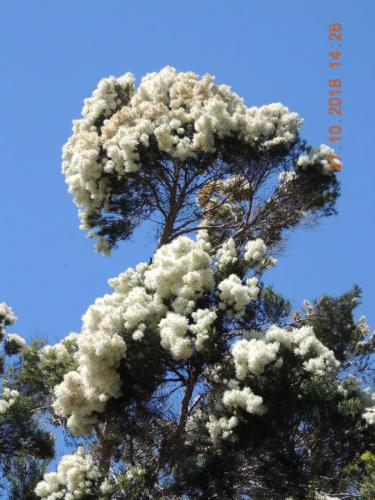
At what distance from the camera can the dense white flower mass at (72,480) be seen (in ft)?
37.9

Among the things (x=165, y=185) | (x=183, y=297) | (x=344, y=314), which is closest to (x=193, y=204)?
(x=165, y=185)

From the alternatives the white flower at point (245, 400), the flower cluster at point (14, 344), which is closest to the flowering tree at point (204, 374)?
the white flower at point (245, 400)

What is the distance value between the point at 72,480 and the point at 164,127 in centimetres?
664

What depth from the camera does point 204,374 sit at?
12703 mm

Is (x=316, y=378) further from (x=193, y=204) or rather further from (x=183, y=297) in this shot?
(x=193, y=204)

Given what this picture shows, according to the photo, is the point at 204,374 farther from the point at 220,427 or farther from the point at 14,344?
the point at 14,344

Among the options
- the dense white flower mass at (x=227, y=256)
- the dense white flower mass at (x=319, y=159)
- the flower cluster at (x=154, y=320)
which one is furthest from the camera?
the dense white flower mass at (x=319, y=159)

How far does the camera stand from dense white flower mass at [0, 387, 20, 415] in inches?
550

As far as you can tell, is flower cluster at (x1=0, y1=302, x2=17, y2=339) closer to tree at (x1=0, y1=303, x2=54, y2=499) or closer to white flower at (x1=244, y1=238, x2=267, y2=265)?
tree at (x1=0, y1=303, x2=54, y2=499)

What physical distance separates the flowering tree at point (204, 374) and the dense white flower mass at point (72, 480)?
17mm

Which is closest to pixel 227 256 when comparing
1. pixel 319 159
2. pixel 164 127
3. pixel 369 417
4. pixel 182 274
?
pixel 182 274

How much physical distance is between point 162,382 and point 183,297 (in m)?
1.28

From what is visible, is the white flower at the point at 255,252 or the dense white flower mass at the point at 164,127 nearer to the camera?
the white flower at the point at 255,252

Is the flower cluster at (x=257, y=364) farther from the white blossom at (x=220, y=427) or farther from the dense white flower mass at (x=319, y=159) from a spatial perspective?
the dense white flower mass at (x=319, y=159)
